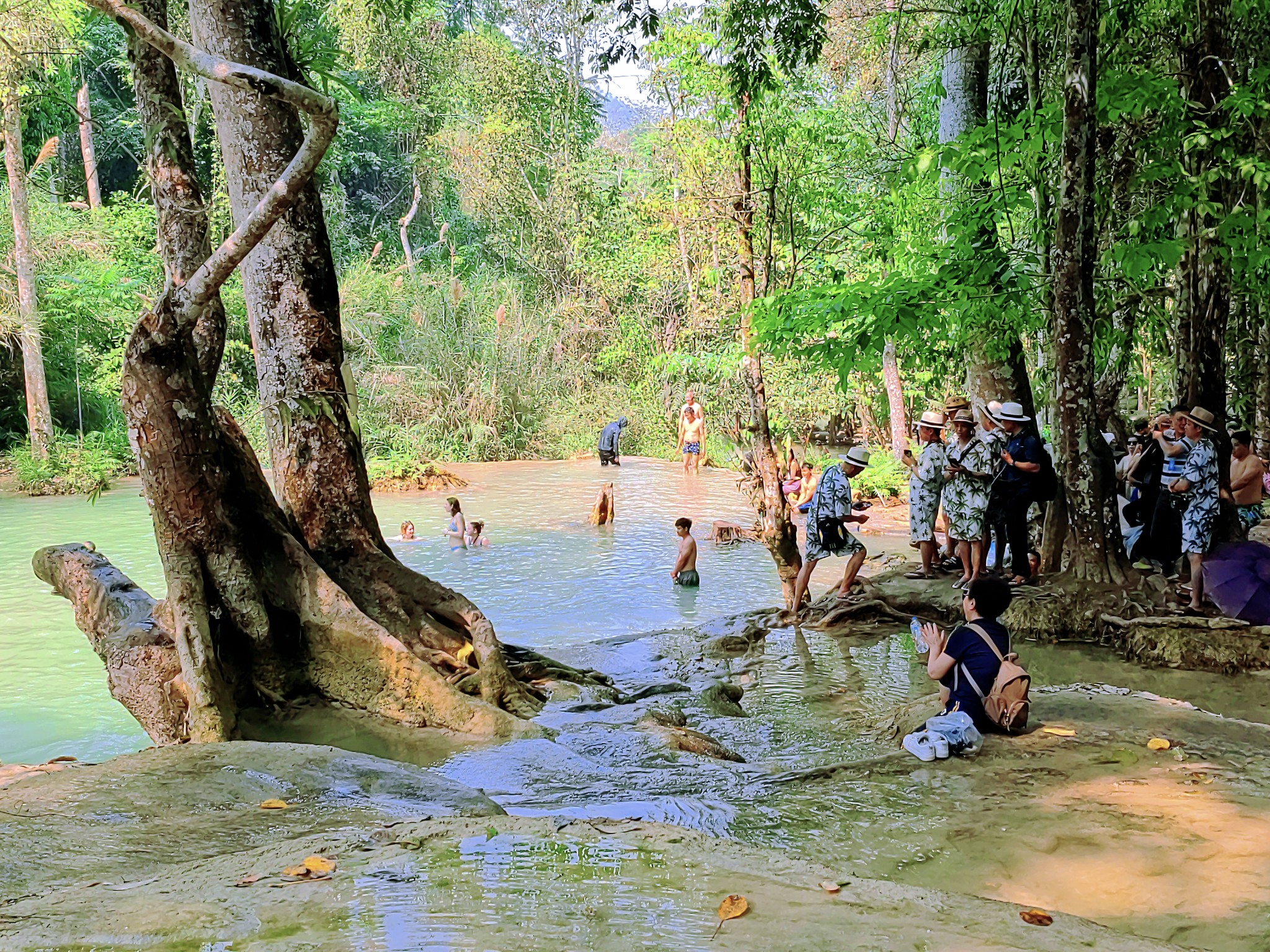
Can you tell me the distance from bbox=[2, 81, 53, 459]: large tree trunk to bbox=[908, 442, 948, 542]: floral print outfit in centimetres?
2251

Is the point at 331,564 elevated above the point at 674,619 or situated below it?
above

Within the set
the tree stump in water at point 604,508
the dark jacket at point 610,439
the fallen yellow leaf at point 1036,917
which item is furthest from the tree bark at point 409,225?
the fallen yellow leaf at point 1036,917

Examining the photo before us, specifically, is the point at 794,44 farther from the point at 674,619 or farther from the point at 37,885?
the point at 37,885

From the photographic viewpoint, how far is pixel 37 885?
3355mm

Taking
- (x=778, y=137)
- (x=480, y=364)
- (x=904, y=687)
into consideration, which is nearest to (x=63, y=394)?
(x=480, y=364)

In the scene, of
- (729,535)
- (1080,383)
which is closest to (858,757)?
(1080,383)

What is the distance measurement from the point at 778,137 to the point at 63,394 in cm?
2614

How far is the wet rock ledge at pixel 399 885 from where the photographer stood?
2.80m

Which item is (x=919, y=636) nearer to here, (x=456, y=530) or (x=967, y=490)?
(x=967, y=490)

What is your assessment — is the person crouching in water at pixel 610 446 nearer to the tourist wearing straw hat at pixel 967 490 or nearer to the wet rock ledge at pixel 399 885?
the tourist wearing straw hat at pixel 967 490

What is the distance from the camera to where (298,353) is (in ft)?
23.8

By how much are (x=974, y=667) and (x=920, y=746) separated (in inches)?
22.1

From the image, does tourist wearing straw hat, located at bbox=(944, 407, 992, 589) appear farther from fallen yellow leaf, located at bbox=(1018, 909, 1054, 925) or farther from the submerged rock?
fallen yellow leaf, located at bbox=(1018, 909, 1054, 925)

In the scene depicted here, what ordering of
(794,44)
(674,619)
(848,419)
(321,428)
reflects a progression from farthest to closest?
(848,419) < (674,619) < (794,44) < (321,428)
